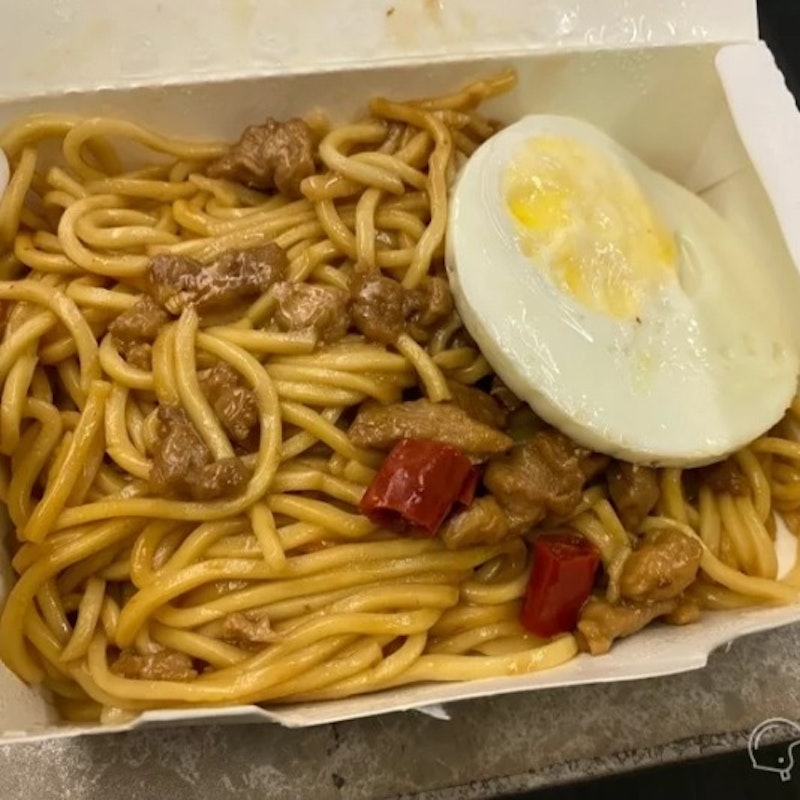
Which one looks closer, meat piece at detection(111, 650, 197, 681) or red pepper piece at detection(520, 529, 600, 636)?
meat piece at detection(111, 650, 197, 681)

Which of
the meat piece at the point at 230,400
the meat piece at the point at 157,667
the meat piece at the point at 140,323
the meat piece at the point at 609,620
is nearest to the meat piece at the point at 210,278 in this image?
the meat piece at the point at 140,323

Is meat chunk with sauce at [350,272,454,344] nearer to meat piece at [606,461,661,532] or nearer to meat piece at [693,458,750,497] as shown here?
meat piece at [606,461,661,532]

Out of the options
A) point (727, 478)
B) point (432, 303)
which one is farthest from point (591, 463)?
point (432, 303)

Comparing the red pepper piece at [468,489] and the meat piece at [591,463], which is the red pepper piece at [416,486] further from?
the meat piece at [591,463]

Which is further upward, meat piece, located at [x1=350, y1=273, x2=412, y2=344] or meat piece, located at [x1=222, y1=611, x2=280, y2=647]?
meat piece, located at [x1=350, y1=273, x2=412, y2=344]

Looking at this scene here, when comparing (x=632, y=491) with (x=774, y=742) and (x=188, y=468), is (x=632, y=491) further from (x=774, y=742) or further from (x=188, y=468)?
(x=188, y=468)

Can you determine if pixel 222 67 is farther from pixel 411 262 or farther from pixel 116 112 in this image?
pixel 411 262

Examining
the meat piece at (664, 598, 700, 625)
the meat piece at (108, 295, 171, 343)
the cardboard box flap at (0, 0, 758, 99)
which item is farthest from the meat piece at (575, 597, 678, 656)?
the cardboard box flap at (0, 0, 758, 99)
